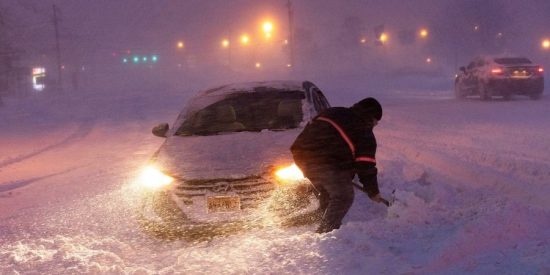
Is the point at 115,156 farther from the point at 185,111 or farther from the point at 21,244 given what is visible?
the point at 21,244

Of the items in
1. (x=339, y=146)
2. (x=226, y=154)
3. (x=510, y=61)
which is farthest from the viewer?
(x=510, y=61)

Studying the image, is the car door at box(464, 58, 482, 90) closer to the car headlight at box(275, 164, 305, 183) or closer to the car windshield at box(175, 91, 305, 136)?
the car windshield at box(175, 91, 305, 136)

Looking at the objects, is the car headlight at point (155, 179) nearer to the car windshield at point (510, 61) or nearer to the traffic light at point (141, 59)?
the car windshield at point (510, 61)

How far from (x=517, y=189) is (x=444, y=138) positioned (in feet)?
15.5

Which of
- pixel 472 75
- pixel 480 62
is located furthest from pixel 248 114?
pixel 472 75

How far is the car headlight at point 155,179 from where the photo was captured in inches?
199

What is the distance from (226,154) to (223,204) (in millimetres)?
664

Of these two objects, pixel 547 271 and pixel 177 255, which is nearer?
pixel 547 271

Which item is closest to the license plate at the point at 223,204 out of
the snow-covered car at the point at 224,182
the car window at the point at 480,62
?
the snow-covered car at the point at 224,182

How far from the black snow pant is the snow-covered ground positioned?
0.14 m

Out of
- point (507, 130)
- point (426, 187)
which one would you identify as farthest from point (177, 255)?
point (507, 130)

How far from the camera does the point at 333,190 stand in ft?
15.6

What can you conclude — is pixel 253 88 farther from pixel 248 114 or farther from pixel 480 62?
pixel 480 62

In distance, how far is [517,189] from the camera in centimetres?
668
